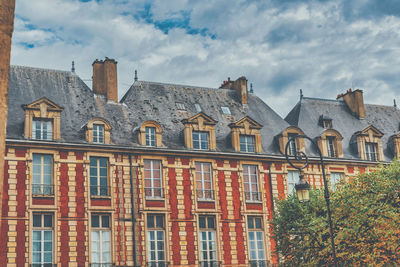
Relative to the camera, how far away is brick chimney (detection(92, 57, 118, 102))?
2872 centimetres

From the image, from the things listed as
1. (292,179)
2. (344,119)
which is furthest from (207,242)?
(344,119)

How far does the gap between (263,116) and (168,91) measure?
17.1 feet

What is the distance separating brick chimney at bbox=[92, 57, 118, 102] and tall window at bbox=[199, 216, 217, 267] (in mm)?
7282

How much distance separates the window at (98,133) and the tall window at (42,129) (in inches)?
73.5

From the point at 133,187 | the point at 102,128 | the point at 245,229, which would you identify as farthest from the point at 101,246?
the point at 245,229

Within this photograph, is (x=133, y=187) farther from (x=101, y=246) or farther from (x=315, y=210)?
(x=315, y=210)

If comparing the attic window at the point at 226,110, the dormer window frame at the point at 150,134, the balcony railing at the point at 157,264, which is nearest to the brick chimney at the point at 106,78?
the dormer window frame at the point at 150,134

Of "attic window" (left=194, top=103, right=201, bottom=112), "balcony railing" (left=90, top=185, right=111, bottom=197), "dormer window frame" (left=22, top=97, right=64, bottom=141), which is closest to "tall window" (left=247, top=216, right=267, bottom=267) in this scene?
"attic window" (left=194, top=103, right=201, bottom=112)

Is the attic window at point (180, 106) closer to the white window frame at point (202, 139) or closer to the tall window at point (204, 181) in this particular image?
the white window frame at point (202, 139)

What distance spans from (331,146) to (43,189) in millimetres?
15086

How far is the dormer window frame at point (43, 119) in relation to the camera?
24.6m

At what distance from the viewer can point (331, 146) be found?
103 ft

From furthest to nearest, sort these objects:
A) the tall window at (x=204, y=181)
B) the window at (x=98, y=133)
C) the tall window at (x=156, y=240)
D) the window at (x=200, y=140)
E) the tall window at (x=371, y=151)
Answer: the tall window at (x=371, y=151) < the window at (x=200, y=140) < the tall window at (x=204, y=181) < the window at (x=98, y=133) < the tall window at (x=156, y=240)

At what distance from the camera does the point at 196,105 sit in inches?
1213
